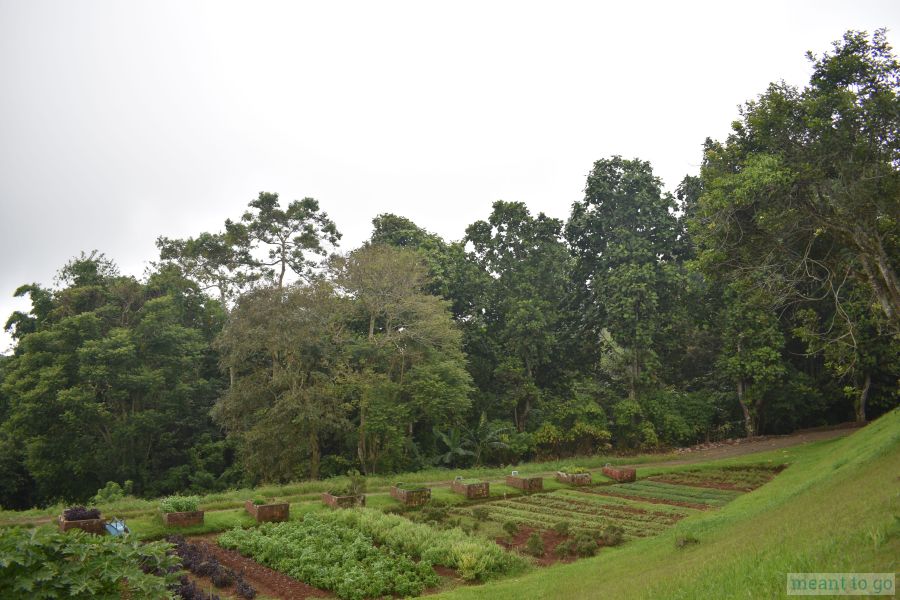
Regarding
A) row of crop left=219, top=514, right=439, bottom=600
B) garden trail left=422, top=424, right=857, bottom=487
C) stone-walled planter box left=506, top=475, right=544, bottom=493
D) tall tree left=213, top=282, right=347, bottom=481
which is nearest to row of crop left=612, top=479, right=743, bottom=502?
stone-walled planter box left=506, top=475, right=544, bottom=493

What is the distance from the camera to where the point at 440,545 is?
411 inches

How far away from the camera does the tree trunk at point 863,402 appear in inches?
960

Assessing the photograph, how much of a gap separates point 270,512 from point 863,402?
26.0 meters

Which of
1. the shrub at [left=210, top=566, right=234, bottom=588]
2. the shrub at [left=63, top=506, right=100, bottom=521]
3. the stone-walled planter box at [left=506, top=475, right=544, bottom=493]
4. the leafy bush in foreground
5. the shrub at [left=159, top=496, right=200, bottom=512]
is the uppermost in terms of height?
the leafy bush in foreground

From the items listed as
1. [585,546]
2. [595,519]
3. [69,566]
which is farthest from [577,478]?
[69,566]

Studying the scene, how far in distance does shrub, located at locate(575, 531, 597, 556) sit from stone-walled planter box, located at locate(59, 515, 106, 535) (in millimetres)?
9801

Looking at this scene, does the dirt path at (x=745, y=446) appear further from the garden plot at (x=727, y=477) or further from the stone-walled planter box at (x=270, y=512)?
the stone-walled planter box at (x=270, y=512)

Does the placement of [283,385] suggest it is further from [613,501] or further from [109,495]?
[613,501]

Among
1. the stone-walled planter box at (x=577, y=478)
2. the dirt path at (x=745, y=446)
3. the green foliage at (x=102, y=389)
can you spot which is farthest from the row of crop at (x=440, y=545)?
the green foliage at (x=102, y=389)

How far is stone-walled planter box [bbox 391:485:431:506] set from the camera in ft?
49.3

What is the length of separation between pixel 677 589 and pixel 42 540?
627cm

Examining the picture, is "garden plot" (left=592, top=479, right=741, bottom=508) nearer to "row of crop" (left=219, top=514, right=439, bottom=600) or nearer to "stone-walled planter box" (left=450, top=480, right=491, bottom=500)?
"stone-walled planter box" (left=450, top=480, right=491, bottom=500)

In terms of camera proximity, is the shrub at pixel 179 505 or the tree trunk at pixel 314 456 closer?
the shrub at pixel 179 505

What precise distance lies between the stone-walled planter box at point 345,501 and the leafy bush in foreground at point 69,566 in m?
9.00
